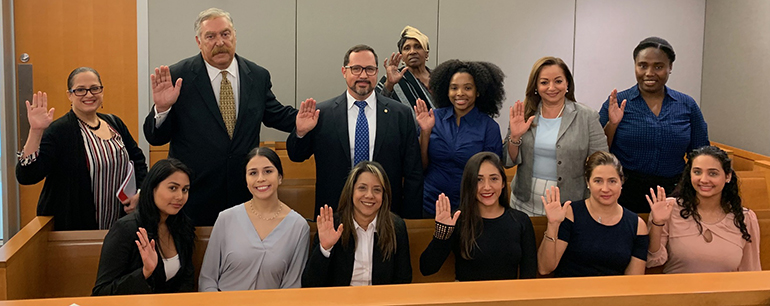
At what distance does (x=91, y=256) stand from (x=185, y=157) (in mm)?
628

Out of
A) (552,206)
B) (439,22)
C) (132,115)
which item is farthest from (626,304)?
(132,115)

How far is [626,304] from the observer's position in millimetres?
1721

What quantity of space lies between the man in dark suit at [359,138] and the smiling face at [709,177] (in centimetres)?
118

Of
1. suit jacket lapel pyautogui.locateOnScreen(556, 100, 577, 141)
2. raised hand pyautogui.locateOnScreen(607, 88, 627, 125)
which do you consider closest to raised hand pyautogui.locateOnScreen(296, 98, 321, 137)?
suit jacket lapel pyautogui.locateOnScreen(556, 100, 577, 141)

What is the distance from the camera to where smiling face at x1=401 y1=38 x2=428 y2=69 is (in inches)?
154

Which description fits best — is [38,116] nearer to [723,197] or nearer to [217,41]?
[217,41]

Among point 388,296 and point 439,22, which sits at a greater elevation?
point 439,22

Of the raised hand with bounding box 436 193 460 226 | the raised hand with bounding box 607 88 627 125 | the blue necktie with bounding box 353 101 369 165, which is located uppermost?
the raised hand with bounding box 607 88 627 125

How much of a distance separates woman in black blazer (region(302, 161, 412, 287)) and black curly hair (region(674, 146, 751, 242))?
3.94 ft

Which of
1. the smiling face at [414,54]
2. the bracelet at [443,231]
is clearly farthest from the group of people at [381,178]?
the smiling face at [414,54]

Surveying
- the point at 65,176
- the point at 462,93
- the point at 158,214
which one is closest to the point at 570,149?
the point at 462,93

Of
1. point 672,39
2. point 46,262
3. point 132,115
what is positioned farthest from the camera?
point 672,39

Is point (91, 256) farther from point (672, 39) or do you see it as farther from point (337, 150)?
point (672, 39)

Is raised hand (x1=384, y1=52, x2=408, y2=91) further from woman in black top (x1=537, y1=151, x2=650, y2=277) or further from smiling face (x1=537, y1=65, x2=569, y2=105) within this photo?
woman in black top (x1=537, y1=151, x2=650, y2=277)
